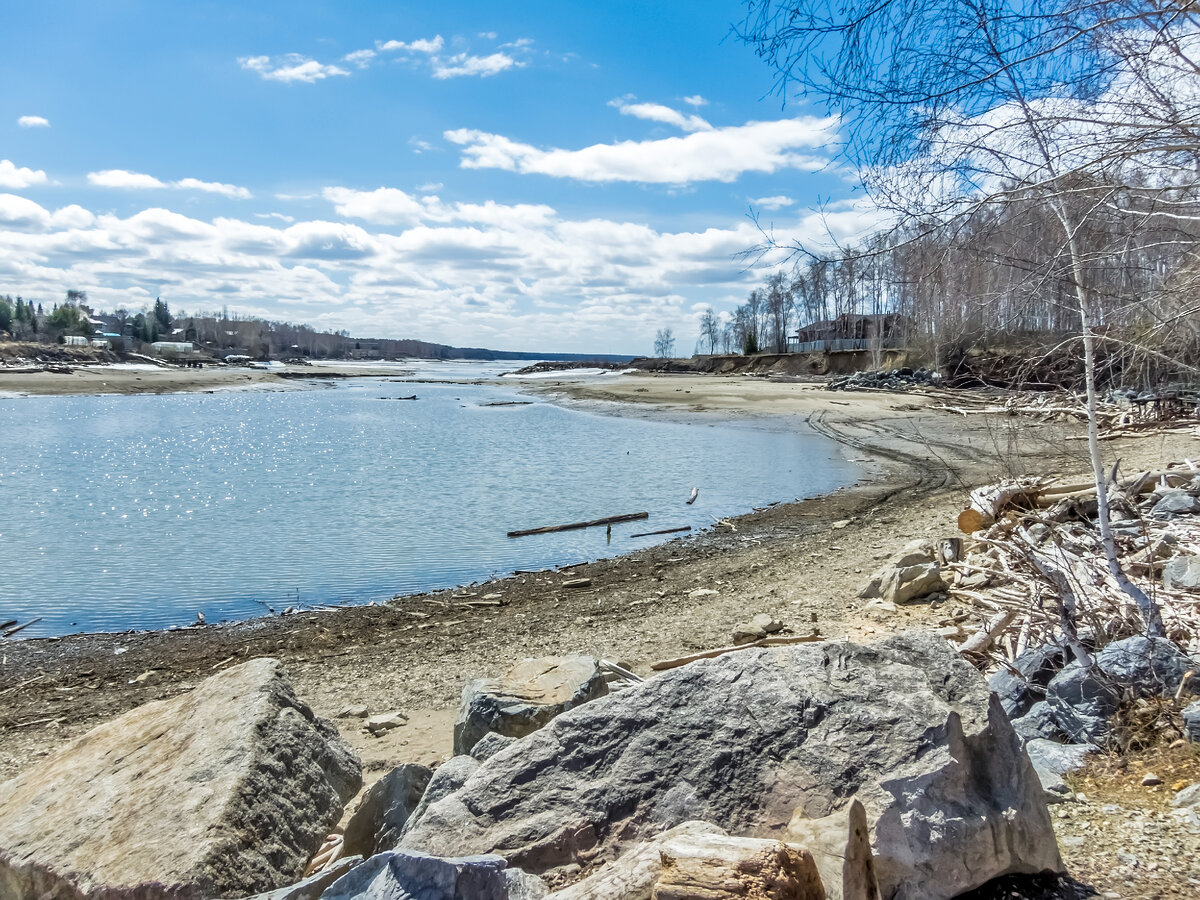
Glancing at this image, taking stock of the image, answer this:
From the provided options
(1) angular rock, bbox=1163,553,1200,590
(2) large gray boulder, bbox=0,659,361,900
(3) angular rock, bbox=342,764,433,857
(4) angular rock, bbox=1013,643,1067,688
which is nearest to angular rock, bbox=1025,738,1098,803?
(4) angular rock, bbox=1013,643,1067,688

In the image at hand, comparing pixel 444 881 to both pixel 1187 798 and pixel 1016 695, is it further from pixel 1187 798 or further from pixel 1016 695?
pixel 1016 695

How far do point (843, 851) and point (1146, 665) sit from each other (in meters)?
2.81

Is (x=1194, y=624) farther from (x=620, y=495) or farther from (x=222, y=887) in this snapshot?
(x=620, y=495)

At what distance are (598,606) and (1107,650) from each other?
6.84 metres

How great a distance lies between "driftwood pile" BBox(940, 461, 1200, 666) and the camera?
5207 millimetres

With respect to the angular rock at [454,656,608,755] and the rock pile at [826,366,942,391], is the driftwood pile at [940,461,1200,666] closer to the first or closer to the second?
the angular rock at [454,656,608,755]

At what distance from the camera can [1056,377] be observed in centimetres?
601

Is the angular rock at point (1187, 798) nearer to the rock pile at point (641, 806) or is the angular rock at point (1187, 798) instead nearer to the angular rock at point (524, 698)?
the rock pile at point (641, 806)

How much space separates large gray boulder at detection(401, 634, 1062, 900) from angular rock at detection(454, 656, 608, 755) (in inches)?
→ 55.0

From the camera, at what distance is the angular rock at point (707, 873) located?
80.0 inches

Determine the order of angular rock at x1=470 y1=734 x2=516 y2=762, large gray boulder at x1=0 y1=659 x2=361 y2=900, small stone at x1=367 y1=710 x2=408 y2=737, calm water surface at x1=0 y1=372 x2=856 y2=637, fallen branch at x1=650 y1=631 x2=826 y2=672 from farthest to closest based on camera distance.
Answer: calm water surface at x1=0 y1=372 x2=856 y2=637 → fallen branch at x1=650 y1=631 x2=826 y2=672 → small stone at x1=367 y1=710 x2=408 y2=737 → angular rock at x1=470 y1=734 x2=516 y2=762 → large gray boulder at x1=0 y1=659 x2=361 y2=900

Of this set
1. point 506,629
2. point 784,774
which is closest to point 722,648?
point 506,629

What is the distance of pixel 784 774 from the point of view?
109 inches

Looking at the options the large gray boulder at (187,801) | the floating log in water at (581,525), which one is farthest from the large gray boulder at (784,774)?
the floating log in water at (581,525)
